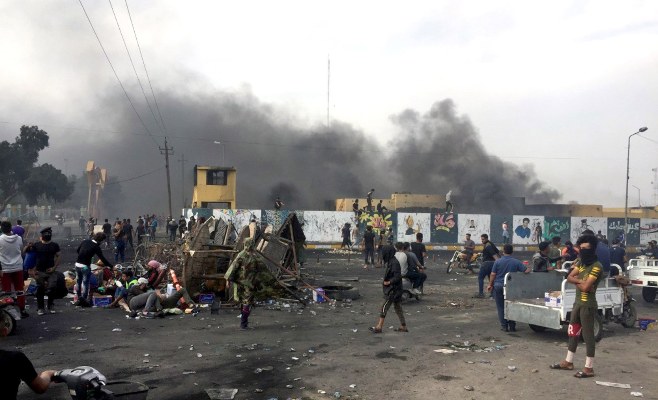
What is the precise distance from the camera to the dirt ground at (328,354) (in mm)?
6016

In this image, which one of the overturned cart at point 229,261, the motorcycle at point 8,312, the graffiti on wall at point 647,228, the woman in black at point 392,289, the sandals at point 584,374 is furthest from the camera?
the graffiti on wall at point 647,228

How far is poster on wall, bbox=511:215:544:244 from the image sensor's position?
1309 inches

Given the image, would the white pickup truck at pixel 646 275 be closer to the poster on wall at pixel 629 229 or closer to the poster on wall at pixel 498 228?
the poster on wall at pixel 498 228

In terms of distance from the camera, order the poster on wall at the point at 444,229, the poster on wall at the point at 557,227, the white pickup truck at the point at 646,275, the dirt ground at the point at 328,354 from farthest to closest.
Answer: the poster on wall at the point at 557,227 → the poster on wall at the point at 444,229 → the white pickup truck at the point at 646,275 → the dirt ground at the point at 328,354

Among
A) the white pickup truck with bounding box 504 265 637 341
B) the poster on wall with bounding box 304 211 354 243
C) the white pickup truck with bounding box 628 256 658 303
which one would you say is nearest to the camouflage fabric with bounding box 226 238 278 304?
the white pickup truck with bounding box 504 265 637 341

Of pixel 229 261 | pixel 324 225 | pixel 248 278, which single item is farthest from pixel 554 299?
pixel 324 225

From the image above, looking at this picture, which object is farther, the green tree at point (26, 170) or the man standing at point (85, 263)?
the green tree at point (26, 170)

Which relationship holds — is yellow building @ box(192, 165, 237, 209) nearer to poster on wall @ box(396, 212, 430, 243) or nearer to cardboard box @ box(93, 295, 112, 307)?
poster on wall @ box(396, 212, 430, 243)

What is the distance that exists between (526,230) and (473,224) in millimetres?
3822

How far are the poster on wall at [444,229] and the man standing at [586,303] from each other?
1004 inches

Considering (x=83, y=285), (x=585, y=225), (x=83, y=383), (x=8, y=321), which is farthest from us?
(x=585, y=225)

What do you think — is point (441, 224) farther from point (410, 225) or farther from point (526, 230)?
point (526, 230)

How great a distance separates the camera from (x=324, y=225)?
31.2m

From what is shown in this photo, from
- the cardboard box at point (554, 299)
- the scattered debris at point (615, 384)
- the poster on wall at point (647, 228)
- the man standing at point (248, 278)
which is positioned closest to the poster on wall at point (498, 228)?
the poster on wall at point (647, 228)
